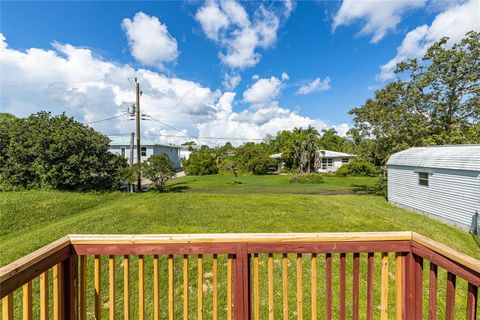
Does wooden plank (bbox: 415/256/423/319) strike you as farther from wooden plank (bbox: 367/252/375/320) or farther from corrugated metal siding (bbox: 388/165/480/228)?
corrugated metal siding (bbox: 388/165/480/228)

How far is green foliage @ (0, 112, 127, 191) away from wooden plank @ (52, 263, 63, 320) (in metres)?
10.9

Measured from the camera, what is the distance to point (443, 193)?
27.5ft

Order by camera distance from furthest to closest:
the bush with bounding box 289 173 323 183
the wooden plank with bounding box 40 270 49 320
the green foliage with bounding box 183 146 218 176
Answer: the green foliage with bounding box 183 146 218 176
the bush with bounding box 289 173 323 183
the wooden plank with bounding box 40 270 49 320

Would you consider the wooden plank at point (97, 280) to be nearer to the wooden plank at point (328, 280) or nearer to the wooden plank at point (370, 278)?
the wooden plank at point (328, 280)

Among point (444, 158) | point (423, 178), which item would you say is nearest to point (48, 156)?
point (423, 178)

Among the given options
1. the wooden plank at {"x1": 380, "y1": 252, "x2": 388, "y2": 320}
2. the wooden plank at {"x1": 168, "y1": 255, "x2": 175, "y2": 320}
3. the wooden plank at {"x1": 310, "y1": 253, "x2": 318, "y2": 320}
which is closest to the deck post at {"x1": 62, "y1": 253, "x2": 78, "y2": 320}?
the wooden plank at {"x1": 168, "y1": 255, "x2": 175, "y2": 320}

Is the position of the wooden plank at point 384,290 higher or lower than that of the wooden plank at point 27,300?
lower

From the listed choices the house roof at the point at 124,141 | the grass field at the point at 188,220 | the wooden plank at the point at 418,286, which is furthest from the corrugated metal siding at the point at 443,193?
the house roof at the point at 124,141

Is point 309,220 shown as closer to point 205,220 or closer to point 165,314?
point 205,220

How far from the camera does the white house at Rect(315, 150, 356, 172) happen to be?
28.9 meters

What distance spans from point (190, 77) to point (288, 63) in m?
7.39

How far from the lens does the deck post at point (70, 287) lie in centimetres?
161

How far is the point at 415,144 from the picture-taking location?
41.5 feet

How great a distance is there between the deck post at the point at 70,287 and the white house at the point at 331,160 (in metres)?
29.1
